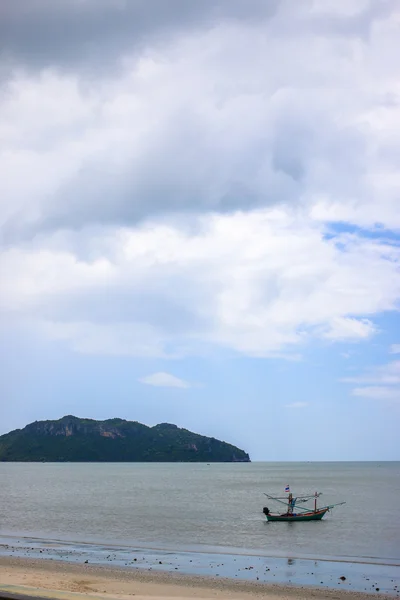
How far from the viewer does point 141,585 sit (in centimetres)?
2627

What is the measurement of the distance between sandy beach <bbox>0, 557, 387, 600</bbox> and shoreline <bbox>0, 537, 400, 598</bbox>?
0.20 metres

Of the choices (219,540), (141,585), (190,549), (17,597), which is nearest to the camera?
(17,597)

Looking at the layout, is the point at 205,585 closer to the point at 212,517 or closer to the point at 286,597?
the point at 286,597

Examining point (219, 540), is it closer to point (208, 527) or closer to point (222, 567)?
point (208, 527)

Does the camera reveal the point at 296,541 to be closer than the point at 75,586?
No

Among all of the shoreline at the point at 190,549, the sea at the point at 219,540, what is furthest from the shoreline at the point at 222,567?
the shoreline at the point at 190,549

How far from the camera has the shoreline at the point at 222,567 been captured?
27844 millimetres

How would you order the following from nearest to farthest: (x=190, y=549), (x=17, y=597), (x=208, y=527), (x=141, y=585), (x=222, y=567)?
(x=17, y=597) → (x=141, y=585) → (x=222, y=567) → (x=190, y=549) → (x=208, y=527)

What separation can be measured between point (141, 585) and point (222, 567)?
279 inches

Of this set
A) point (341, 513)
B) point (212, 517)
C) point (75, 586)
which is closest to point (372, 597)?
point (75, 586)

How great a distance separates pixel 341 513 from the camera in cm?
6538

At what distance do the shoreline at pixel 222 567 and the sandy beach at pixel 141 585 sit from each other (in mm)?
197

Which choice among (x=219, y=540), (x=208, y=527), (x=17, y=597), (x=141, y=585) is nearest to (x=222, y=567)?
(x=141, y=585)

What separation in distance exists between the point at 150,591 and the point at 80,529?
90.5ft
